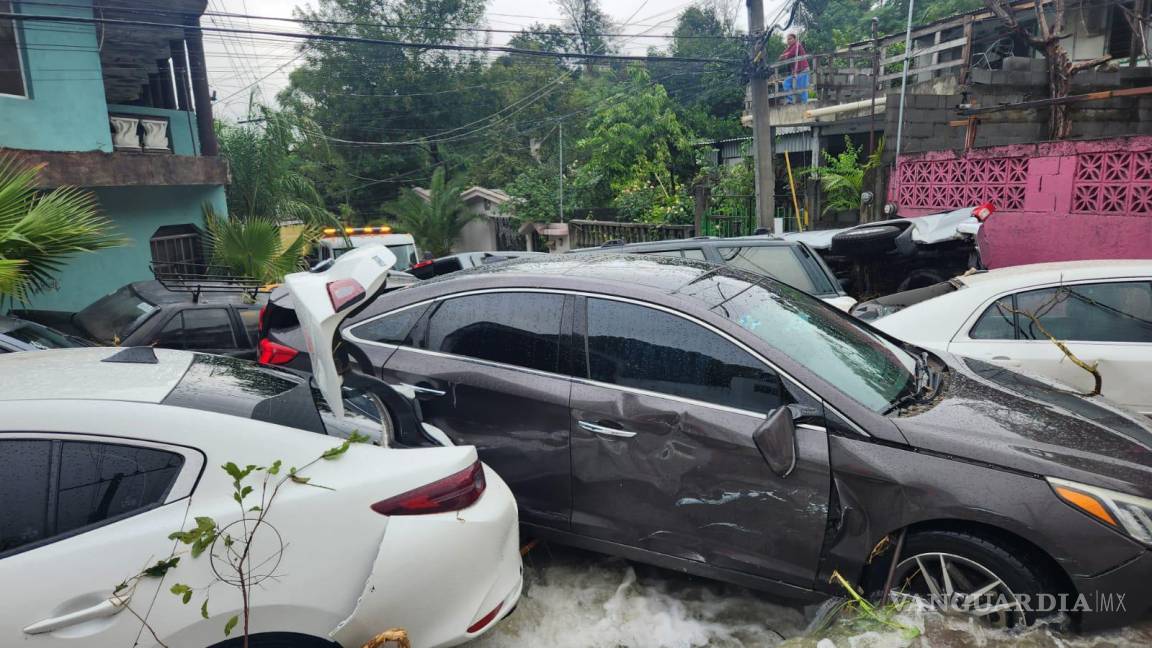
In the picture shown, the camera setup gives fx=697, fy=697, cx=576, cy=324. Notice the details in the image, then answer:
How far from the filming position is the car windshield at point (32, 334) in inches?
211

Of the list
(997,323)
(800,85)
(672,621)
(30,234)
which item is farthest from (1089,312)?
(800,85)

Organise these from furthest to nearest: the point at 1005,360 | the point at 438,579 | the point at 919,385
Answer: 1. the point at 1005,360
2. the point at 919,385
3. the point at 438,579

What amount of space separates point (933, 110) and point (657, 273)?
1060 centimetres

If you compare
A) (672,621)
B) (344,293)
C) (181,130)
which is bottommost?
(672,621)

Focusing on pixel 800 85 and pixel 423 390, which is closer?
pixel 423 390

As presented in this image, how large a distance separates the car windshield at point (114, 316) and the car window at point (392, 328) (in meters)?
4.01

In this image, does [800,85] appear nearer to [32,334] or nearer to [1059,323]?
[1059,323]

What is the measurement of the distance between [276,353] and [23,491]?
6.55ft

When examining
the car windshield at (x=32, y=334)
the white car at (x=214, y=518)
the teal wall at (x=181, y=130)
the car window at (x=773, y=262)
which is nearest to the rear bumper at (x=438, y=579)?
the white car at (x=214, y=518)

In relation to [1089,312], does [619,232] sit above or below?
above

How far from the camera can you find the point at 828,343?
10.4 feet

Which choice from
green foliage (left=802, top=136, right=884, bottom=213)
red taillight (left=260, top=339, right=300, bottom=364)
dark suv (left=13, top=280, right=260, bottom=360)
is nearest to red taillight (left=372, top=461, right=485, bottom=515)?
red taillight (left=260, top=339, right=300, bottom=364)

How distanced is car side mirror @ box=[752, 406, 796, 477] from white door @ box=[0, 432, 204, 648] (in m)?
1.88

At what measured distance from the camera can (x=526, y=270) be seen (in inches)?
139
